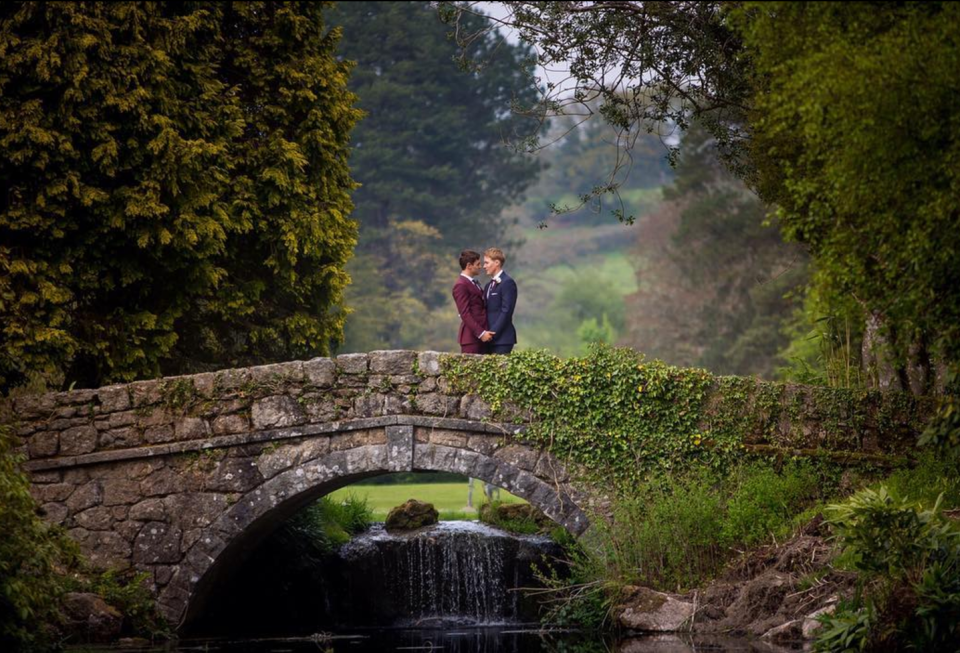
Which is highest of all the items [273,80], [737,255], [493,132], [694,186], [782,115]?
[493,132]

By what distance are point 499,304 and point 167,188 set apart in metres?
3.95

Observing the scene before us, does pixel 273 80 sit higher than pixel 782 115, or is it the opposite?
pixel 273 80

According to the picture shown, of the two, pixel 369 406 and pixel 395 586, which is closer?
pixel 369 406

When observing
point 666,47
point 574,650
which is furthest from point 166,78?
point 574,650

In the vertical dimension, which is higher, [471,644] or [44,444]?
[44,444]

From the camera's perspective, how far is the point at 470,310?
11695 mm

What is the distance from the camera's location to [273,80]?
46.0 ft

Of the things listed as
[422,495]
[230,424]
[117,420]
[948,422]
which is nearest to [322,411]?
[230,424]

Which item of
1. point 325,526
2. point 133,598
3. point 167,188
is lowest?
point 133,598

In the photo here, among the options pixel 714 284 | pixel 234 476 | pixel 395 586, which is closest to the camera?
pixel 234 476

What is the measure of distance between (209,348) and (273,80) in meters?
3.34

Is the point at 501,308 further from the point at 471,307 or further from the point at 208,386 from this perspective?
the point at 208,386

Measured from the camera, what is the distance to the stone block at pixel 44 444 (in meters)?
10.8

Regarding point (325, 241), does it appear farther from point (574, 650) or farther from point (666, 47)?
point (574, 650)
